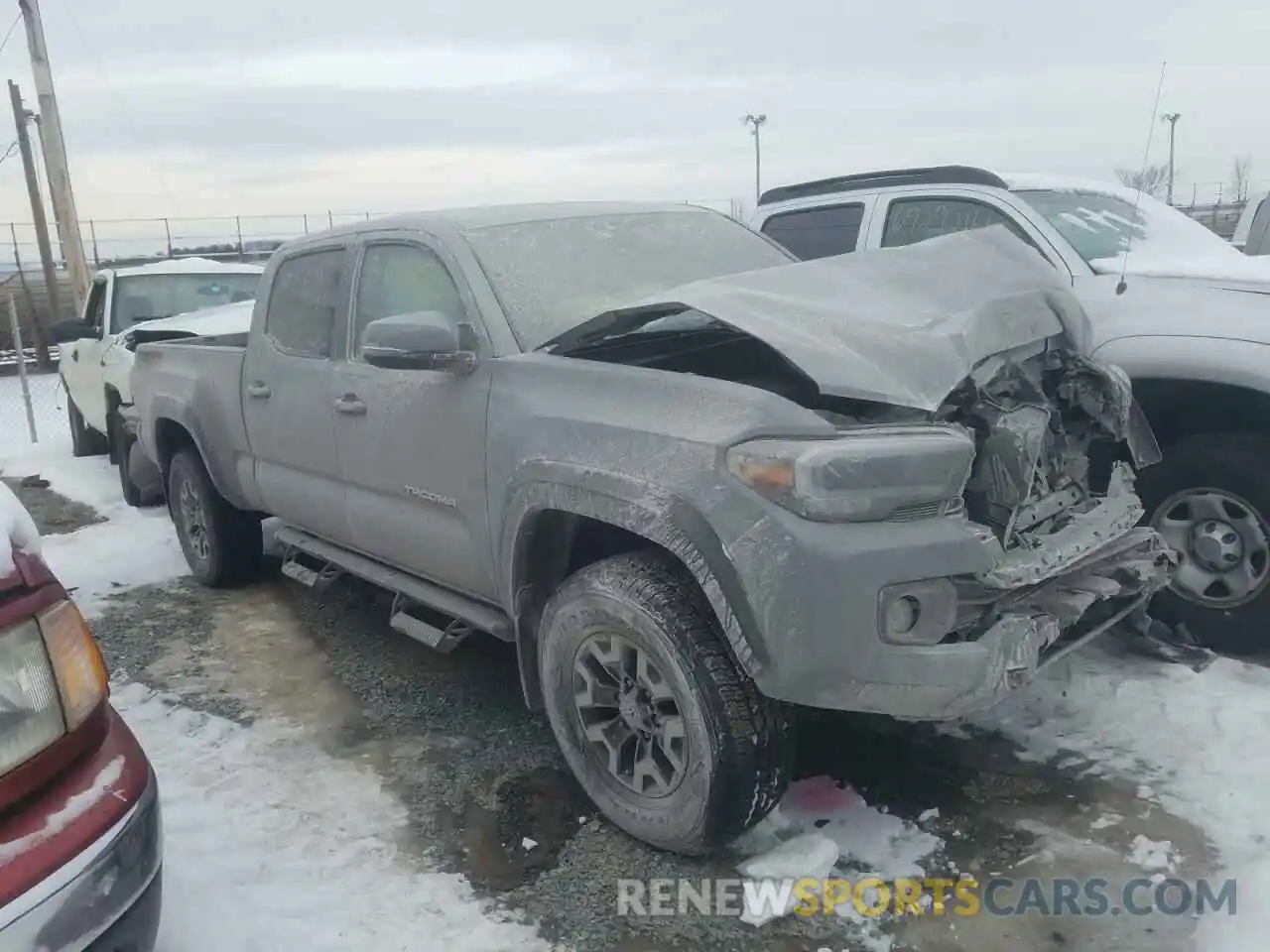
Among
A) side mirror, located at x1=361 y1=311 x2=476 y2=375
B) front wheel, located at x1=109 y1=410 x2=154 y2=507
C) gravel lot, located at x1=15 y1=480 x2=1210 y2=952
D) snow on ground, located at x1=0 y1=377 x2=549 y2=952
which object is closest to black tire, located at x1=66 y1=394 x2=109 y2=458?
front wheel, located at x1=109 y1=410 x2=154 y2=507

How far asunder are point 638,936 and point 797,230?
4361 millimetres

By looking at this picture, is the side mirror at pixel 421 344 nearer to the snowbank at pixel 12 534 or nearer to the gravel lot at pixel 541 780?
the snowbank at pixel 12 534

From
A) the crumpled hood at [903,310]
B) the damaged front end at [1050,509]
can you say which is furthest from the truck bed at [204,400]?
the damaged front end at [1050,509]

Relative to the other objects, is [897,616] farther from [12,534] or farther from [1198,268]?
[1198,268]

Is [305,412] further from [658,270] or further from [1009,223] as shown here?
[1009,223]

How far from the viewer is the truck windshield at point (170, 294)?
9.14 metres

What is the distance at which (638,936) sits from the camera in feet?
9.21

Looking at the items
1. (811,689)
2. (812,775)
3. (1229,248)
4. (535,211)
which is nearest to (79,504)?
(535,211)

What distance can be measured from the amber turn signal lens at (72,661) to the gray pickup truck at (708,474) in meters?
1.30

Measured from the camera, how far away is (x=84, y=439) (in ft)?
34.1

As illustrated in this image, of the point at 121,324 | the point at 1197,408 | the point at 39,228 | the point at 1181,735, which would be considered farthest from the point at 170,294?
the point at 39,228

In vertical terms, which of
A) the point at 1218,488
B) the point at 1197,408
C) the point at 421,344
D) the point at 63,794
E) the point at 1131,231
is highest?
the point at 1131,231

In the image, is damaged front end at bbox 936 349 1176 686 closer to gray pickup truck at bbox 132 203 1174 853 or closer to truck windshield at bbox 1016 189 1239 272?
gray pickup truck at bbox 132 203 1174 853

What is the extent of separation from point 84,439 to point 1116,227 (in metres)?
9.28
